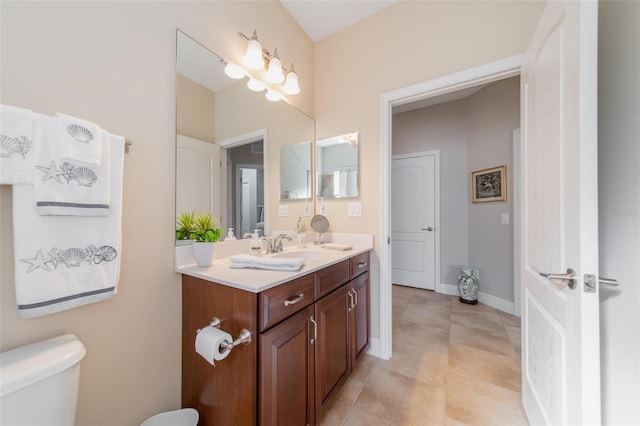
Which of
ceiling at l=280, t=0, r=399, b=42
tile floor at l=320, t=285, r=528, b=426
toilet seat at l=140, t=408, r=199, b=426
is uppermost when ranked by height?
ceiling at l=280, t=0, r=399, b=42

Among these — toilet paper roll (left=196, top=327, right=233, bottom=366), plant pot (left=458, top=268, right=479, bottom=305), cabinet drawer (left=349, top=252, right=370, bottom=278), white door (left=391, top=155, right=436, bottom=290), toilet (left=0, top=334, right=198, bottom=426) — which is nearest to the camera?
toilet (left=0, top=334, right=198, bottom=426)

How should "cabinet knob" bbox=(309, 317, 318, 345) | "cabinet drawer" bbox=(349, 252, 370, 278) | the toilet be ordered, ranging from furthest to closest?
"cabinet drawer" bbox=(349, 252, 370, 278) < "cabinet knob" bbox=(309, 317, 318, 345) < the toilet

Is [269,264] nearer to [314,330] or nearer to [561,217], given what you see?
[314,330]

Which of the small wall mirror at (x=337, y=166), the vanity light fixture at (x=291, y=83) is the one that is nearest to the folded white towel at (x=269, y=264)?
the small wall mirror at (x=337, y=166)

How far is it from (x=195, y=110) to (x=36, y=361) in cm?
117

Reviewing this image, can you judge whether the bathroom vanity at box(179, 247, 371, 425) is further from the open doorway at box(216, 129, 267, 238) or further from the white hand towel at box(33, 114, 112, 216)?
the white hand towel at box(33, 114, 112, 216)

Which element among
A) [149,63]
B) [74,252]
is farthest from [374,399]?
[149,63]

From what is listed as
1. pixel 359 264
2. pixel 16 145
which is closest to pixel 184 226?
pixel 16 145

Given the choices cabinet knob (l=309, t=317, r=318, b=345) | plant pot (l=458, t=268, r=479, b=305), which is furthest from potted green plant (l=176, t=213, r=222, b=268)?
plant pot (l=458, t=268, r=479, b=305)

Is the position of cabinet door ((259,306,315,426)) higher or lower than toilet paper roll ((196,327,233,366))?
lower

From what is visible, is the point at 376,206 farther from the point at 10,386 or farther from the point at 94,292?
the point at 10,386

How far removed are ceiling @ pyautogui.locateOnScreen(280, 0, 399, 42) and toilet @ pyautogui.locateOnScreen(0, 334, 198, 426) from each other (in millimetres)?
2387

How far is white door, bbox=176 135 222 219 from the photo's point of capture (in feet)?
3.96

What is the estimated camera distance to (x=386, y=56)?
1874 mm
